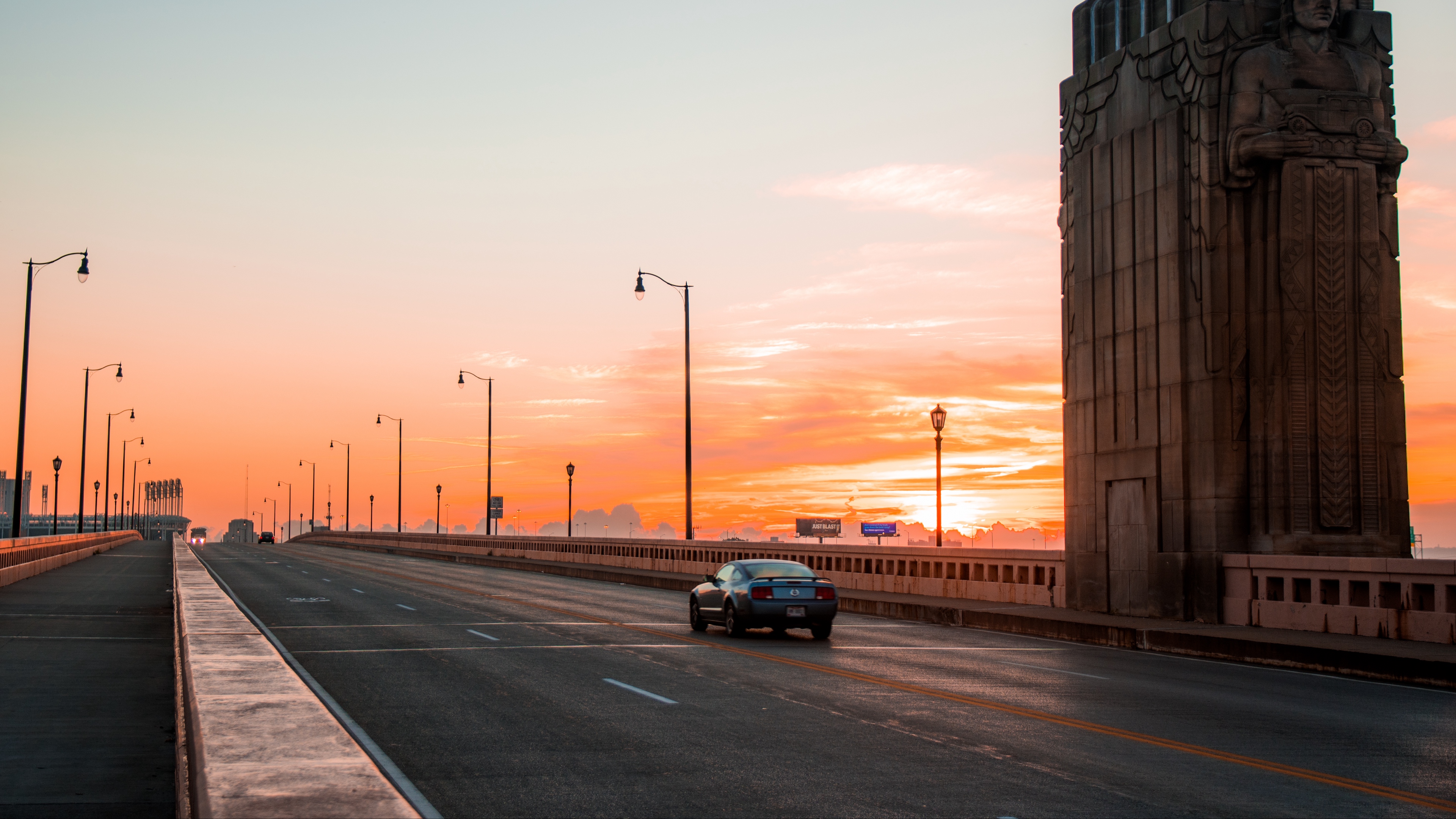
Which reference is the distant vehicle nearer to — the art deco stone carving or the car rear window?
the car rear window

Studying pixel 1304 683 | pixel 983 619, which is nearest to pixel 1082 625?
pixel 983 619

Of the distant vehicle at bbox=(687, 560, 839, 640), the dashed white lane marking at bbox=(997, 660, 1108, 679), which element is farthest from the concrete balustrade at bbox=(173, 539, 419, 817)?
the distant vehicle at bbox=(687, 560, 839, 640)

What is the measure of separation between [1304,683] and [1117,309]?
11256mm

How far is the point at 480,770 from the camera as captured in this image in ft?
32.3

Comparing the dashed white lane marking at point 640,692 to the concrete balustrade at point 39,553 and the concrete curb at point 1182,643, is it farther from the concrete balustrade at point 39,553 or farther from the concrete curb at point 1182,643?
the concrete balustrade at point 39,553

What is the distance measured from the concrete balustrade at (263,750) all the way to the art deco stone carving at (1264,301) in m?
17.4

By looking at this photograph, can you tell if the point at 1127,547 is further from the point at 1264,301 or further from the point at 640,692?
the point at 640,692

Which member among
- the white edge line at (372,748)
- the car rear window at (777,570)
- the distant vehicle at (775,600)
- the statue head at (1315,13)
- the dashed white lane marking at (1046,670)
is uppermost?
the statue head at (1315,13)

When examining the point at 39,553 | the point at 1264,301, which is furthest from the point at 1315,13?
the point at 39,553

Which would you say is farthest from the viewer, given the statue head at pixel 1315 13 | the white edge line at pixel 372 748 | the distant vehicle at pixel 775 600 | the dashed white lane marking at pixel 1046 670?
the statue head at pixel 1315 13

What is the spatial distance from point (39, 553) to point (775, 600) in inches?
1374

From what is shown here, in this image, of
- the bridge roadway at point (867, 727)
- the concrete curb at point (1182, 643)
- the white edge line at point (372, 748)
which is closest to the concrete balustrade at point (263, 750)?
the white edge line at point (372, 748)

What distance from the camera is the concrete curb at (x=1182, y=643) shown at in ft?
54.5

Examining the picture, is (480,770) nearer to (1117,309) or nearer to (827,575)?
(1117,309)
